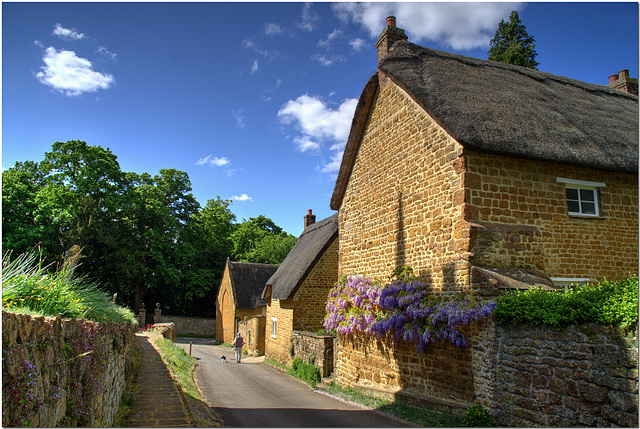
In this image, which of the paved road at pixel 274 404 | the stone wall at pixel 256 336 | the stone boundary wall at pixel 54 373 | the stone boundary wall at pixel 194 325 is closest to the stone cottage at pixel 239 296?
the stone wall at pixel 256 336

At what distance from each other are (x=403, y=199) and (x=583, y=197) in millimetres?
4315

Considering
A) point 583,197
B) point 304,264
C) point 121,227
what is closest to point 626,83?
point 583,197

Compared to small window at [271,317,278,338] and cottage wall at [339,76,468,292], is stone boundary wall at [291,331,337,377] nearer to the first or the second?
cottage wall at [339,76,468,292]

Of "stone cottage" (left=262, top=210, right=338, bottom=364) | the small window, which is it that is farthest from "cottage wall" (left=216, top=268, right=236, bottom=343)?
"stone cottage" (left=262, top=210, right=338, bottom=364)

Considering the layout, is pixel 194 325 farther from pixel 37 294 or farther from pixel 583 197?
pixel 37 294

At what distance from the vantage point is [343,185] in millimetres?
14781

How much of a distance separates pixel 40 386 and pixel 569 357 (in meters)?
6.85

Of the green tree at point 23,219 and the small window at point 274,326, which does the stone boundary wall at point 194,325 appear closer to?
the green tree at point 23,219

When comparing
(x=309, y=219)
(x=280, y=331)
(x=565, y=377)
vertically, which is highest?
(x=309, y=219)

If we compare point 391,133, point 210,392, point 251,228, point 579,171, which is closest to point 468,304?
point 579,171

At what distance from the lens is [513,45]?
27656mm

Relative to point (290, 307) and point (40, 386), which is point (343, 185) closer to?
point (290, 307)

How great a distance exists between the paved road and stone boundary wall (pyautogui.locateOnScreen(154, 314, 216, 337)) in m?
24.4

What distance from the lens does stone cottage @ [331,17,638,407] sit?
8.56 metres
